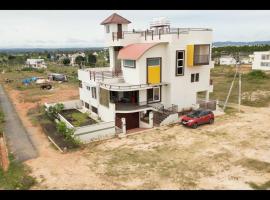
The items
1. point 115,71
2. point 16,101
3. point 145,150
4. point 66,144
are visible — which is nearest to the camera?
point 145,150

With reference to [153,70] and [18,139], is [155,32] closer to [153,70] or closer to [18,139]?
[153,70]

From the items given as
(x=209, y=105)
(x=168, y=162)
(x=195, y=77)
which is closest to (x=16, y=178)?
(x=168, y=162)

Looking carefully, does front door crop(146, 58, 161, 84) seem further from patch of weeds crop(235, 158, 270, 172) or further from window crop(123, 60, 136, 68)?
patch of weeds crop(235, 158, 270, 172)

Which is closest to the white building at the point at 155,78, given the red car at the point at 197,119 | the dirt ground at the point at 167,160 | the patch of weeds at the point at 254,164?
the red car at the point at 197,119

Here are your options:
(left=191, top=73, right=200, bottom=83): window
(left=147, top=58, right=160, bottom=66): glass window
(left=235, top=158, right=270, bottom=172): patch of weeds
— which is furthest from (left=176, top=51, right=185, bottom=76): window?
(left=235, top=158, right=270, bottom=172): patch of weeds

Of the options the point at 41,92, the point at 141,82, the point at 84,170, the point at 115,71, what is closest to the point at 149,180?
the point at 84,170

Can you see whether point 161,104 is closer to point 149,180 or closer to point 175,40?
point 175,40
